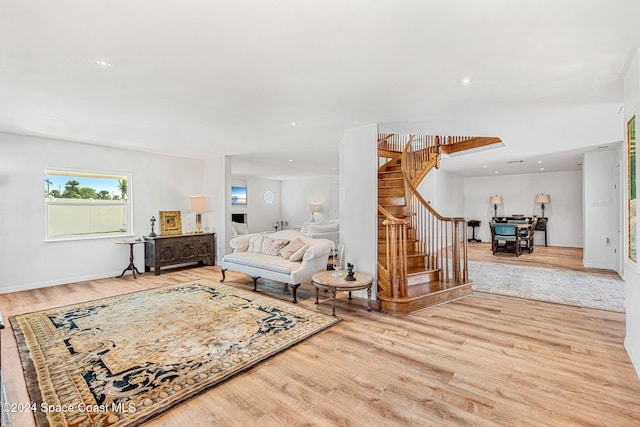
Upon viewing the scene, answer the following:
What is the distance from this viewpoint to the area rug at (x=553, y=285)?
4176 mm

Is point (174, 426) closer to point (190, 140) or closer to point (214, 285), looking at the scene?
point (214, 285)

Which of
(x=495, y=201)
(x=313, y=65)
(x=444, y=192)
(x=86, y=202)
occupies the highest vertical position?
(x=313, y=65)

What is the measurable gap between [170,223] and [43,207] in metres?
2.12

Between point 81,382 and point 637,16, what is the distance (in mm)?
4592

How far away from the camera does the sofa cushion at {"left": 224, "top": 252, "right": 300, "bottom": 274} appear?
4.39 meters

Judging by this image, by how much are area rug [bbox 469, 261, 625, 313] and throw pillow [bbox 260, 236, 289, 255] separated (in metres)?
3.28

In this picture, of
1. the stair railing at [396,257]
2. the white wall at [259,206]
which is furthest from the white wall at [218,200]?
the stair railing at [396,257]

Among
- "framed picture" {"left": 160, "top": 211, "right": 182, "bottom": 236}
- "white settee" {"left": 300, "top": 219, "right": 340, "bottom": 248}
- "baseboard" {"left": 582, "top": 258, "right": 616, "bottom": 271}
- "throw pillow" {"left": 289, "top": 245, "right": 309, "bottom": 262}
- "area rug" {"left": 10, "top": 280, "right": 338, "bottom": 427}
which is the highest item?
"framed picture" {"left": 160, "top": 211, "right": 182, "bottom": 236}

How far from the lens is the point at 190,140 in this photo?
5219mm

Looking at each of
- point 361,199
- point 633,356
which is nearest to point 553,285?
point 633,356

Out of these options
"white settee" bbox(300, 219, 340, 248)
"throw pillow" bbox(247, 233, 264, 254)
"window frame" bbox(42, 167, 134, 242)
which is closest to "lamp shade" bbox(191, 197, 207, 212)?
"window frame" bbox(42, 167, 134, 242)

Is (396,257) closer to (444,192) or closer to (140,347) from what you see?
(140,347)

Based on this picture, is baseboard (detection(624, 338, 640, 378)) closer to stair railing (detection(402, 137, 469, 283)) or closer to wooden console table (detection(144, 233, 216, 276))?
stair railing (detection(402, 137, 469, 283))

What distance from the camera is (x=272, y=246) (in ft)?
17.0
